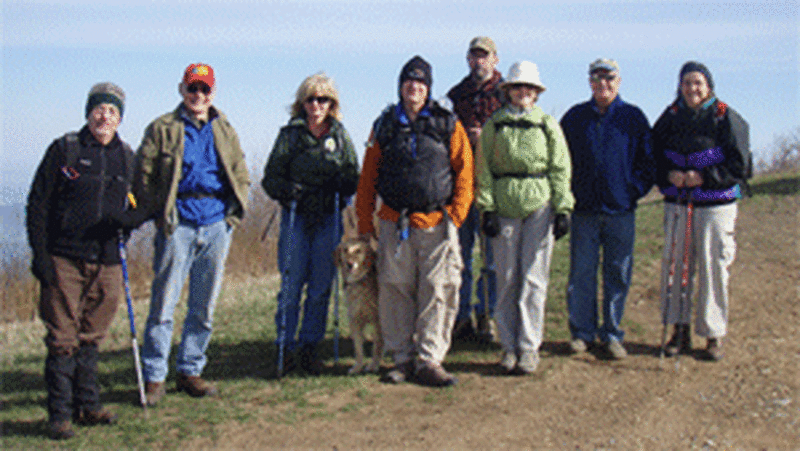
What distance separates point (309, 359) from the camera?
6777mm

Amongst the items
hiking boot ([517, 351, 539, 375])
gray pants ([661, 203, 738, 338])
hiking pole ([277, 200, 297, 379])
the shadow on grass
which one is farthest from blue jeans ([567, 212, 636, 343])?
the shadow on grass

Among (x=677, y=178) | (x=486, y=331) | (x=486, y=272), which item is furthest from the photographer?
(x=486, y=331)

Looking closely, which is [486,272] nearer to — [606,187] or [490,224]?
[490,224]

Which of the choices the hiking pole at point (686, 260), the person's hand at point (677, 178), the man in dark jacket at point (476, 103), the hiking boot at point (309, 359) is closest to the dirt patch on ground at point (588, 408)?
the hiking pole at point (686, 260)

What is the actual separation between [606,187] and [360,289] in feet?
7.39

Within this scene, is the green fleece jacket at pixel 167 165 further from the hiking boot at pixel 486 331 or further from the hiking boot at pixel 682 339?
→ the hiking boot at pixel 682 339

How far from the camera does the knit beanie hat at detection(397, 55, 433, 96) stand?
19.7 feet

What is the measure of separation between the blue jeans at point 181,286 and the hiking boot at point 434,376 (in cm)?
175

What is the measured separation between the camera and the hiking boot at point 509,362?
6.54 metres

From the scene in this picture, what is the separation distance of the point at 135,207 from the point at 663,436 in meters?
4.04

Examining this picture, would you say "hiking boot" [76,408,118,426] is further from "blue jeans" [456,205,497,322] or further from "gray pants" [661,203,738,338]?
"gray pants" [661,203,738,338]

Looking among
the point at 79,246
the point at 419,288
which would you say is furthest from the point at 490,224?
the point at 79,246

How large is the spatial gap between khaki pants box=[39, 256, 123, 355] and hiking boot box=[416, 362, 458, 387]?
2.43 m

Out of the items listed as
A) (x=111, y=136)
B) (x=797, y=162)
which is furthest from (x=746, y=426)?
(x=797, y=162)
